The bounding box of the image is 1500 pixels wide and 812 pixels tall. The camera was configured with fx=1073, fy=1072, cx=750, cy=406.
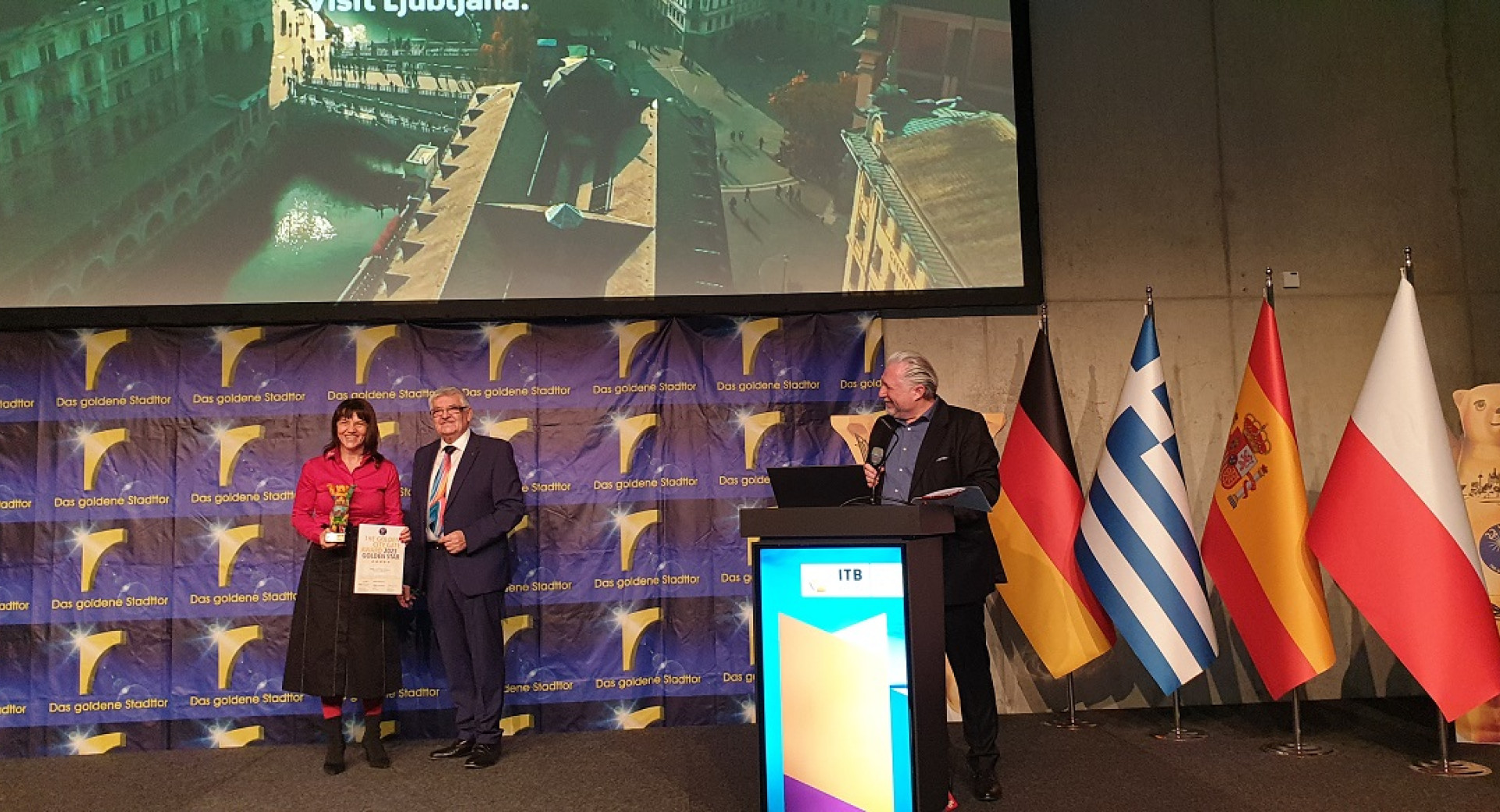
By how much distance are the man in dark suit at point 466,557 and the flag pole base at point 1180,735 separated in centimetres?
279

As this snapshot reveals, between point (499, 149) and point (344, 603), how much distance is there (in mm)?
2321

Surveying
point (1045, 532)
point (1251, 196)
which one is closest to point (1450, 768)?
point (1045, 532)

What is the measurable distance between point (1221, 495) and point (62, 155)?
223 inches

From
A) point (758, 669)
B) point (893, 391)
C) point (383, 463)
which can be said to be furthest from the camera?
point (383, 463)

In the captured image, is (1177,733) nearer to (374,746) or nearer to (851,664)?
(851,664)

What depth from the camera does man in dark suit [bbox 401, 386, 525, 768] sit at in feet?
14.5

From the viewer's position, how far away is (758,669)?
3.09 m

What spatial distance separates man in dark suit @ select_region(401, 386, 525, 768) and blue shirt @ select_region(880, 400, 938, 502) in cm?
169

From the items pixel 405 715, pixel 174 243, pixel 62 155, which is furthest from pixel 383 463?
pixel 62 155

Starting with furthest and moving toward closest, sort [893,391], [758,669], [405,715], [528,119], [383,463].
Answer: [528,119] → [405,715] → [383,463] → [893,391] → [758,669]

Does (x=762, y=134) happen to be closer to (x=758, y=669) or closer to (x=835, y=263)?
(x=835, y=263)

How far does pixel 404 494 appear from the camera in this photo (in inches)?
201

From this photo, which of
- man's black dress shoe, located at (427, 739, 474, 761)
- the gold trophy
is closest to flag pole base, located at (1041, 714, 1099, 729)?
man's black dress shoe, located at (427, 739, 474, 761)

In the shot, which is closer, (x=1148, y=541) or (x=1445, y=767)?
(x=1445, y=767)
